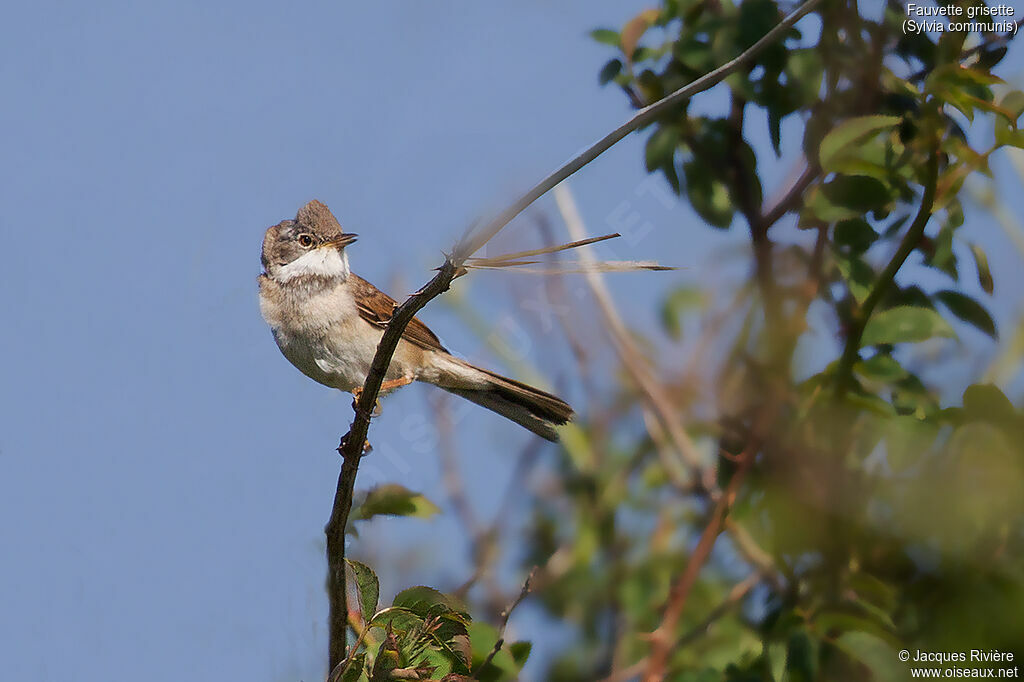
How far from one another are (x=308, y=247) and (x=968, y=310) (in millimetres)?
2789

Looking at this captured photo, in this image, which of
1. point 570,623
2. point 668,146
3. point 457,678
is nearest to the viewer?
point 457,678

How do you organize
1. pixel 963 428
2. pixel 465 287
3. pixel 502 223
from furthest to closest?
pixel 465 287
pixel 963 428
pixel 502 223

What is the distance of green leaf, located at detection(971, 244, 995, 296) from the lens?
2512 mm

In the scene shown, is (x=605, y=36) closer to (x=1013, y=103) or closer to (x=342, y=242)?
(x=1013, y=103)

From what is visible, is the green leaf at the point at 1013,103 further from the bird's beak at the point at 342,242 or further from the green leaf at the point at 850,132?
the bird's beak at the point at 342,242

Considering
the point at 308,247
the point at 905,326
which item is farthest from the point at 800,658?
the point at 308,247

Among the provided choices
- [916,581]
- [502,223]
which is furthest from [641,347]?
[502,223]

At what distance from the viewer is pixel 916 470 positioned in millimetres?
2262

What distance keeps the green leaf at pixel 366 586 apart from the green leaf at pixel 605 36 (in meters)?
1.66

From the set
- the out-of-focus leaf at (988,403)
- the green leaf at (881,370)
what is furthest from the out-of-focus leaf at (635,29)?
the out-of-focus leaf at (988,403)

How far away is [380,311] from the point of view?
4277 millimetres

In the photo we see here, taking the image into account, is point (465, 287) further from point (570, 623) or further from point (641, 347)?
point (570, 623)

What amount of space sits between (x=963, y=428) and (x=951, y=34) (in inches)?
37.2

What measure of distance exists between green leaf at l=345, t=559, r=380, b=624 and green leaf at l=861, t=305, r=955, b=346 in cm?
128
